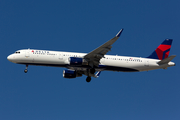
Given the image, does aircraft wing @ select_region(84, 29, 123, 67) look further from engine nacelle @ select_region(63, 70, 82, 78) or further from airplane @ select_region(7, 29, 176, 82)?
engine nacelle @ select_region(63, 70, 82, 78)

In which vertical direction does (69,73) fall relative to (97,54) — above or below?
below

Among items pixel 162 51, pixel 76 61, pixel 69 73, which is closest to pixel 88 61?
pixel 76 61

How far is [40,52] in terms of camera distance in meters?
47.4

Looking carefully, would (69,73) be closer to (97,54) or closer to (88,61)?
(88,61)

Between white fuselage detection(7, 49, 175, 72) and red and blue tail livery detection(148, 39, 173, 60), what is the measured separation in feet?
5.41

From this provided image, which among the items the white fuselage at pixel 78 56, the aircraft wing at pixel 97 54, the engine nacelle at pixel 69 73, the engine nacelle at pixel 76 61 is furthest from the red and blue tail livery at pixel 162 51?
the engine nacelle at pixel 69 73

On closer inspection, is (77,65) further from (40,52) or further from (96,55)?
(40,52)

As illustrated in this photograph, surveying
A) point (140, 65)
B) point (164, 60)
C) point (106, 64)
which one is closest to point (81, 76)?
point (106, 64)

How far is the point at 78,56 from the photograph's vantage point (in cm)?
4847

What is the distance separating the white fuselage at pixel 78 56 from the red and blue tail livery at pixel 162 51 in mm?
1649

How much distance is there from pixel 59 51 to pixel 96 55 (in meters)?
6.75

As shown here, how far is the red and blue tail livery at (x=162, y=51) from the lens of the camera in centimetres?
5228

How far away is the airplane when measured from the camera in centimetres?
4644

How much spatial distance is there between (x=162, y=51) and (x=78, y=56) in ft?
52.4
